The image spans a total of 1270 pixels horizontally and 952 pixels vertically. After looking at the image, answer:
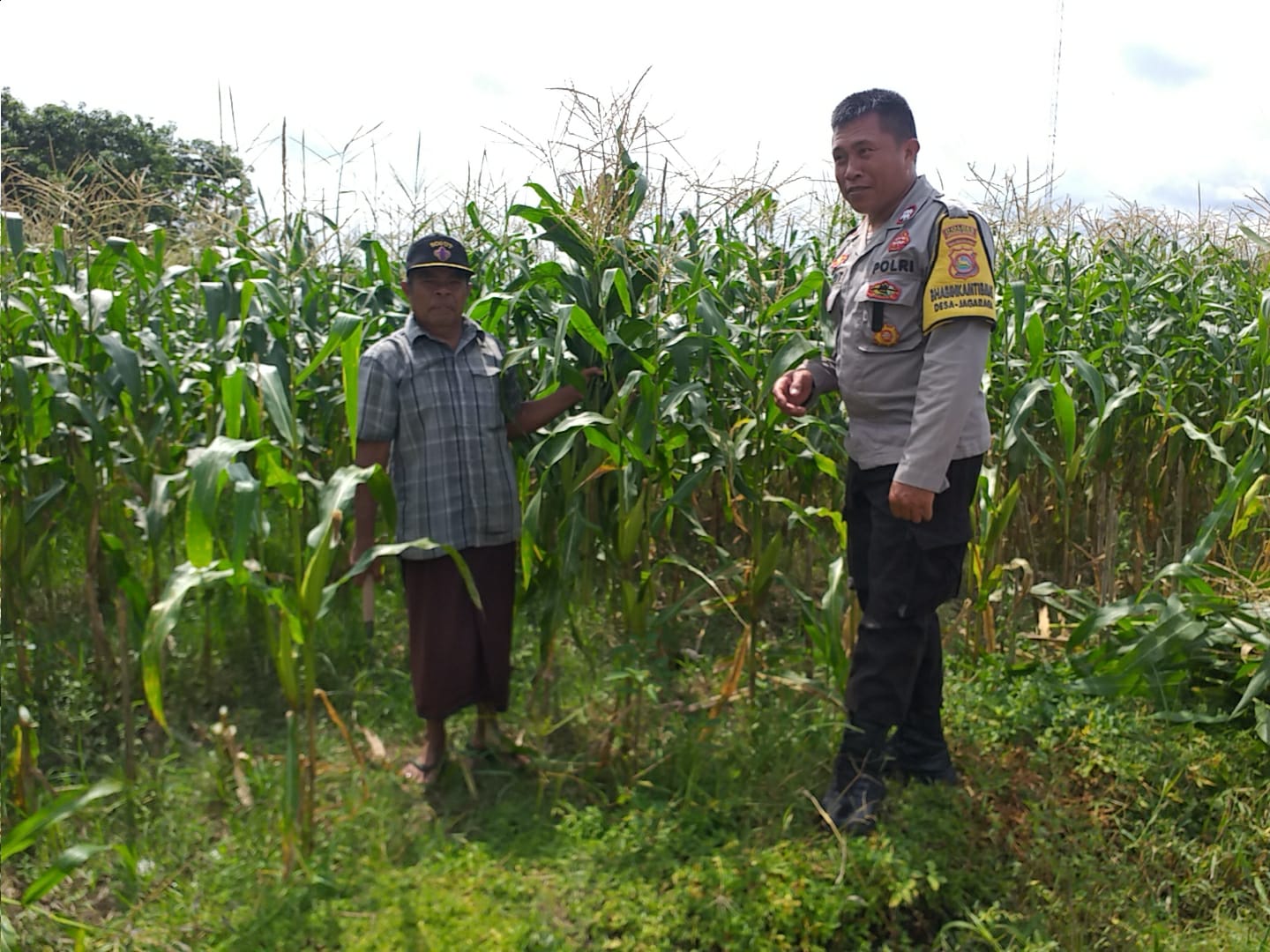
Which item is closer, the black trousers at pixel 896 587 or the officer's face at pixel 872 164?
the officer's face at pixel 872 164

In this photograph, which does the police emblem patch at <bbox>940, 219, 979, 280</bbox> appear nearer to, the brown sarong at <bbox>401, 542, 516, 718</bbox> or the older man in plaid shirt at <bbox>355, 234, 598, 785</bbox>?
the older man in plaid shirt at <bbox>355, 234, 598, 785</bbox>

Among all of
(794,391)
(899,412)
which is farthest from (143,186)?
(899,412)

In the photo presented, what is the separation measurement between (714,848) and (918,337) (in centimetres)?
152

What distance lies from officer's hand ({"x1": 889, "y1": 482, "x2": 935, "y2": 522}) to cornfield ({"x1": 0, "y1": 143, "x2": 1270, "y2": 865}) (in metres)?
0.50

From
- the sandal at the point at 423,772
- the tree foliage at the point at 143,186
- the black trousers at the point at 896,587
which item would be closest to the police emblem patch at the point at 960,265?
the black trousers at the point at 896,587

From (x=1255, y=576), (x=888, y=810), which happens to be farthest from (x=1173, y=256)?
(x=888, y=810)

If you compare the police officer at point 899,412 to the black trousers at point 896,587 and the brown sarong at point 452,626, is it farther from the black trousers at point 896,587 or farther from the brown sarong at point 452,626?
the brown sarong at point 452,626

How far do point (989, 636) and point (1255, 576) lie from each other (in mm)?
1038

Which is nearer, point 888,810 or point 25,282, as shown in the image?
point 888,810

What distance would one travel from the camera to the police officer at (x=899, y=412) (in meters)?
2.36

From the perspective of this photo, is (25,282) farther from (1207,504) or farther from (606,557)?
(1207,504)

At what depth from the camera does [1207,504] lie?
491cm

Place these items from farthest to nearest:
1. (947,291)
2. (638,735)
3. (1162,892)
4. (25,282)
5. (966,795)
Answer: (25,282) → (638,735) → (966,795) → (1162,892) → (947,291)

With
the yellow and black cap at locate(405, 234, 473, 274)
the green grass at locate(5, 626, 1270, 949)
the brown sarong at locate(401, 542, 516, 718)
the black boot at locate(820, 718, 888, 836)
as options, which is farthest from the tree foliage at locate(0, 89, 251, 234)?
the black boot at locate(820, 718, 888, 836)
